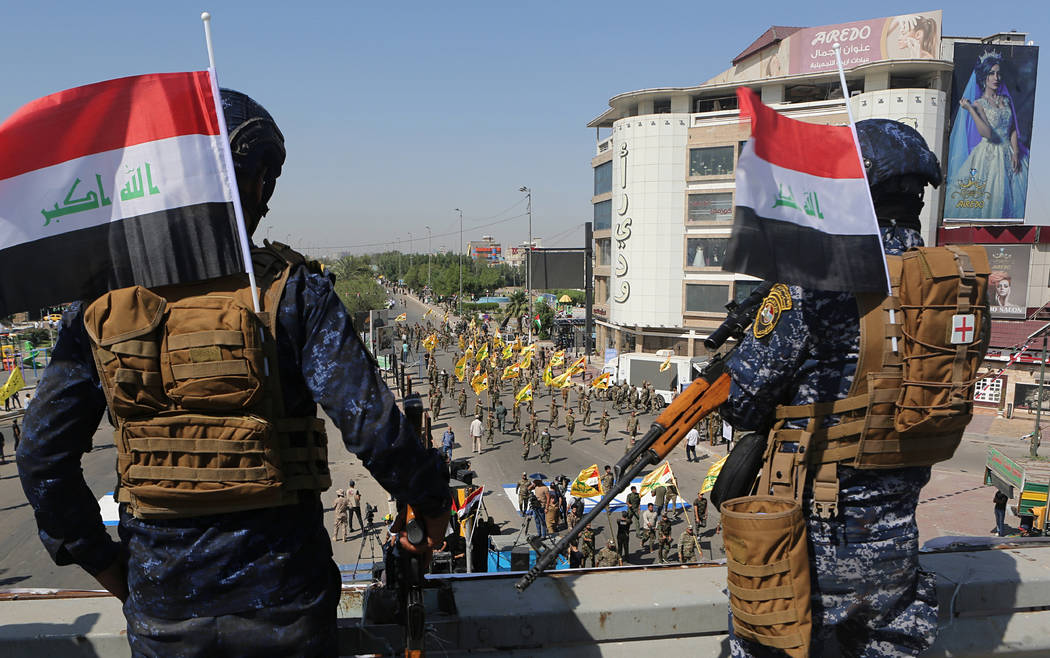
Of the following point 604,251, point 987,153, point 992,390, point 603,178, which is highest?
point 987,153

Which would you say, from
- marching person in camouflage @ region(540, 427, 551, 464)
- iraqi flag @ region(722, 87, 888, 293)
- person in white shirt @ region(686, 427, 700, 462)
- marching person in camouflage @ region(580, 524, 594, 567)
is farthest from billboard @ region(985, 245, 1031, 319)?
iraqi flag @ region(722, 87, 888, 293)

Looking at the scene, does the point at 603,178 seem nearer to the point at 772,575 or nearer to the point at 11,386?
the point at 11,386

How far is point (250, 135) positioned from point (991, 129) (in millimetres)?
41779

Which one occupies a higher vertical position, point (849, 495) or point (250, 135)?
point (250, 135)

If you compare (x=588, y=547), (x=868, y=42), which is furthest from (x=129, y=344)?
→ (x=868, y=42)

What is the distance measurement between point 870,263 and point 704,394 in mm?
742

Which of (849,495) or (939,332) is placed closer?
(939,332)

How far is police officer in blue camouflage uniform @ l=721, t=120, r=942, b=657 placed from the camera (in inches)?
101

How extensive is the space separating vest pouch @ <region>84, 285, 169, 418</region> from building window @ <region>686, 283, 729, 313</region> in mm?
35938

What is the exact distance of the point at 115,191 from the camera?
1954mm

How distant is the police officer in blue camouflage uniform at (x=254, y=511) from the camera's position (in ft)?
6.41

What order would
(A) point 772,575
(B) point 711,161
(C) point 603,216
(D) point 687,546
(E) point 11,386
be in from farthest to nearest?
(C) point 603,216, (B) point 711,161, (E) point 11,386, (D) point 687,546, (A) point 772,575

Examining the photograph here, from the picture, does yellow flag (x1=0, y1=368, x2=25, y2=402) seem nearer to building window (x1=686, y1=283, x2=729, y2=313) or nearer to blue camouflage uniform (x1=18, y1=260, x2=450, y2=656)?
blue camouflage uniform (x1=18, y1=260, x2=450, y2=656)

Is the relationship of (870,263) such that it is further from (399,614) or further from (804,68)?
(804,68)
